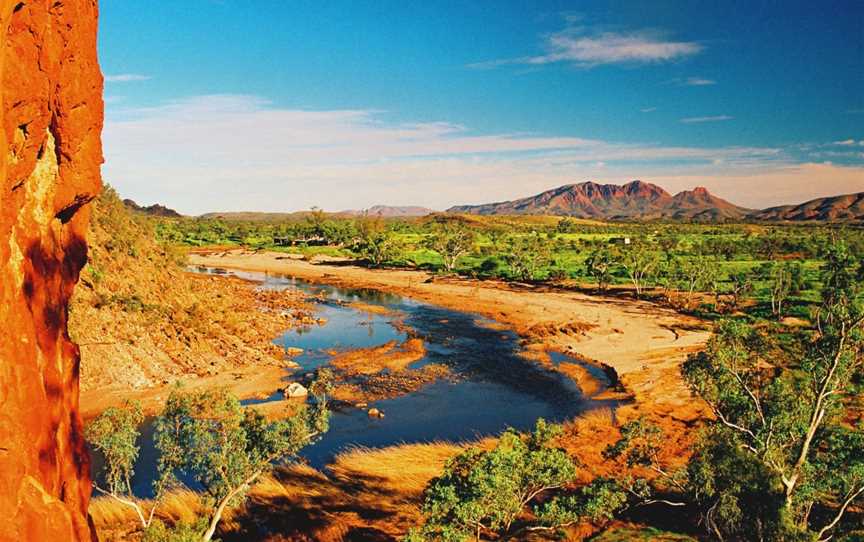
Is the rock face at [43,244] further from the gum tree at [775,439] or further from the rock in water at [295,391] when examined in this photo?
the rock in water at [295,391]

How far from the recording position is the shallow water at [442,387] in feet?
126

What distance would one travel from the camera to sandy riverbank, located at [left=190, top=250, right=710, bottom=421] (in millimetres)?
50875

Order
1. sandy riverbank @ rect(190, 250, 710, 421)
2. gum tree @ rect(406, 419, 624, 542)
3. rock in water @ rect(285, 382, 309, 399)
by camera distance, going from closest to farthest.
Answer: gum tree @ rect(406, 419, 624, 542), rock in water @ rect(285, 382, 309, 399), sandy riverbank @ rect(190, 250, 710, 421)

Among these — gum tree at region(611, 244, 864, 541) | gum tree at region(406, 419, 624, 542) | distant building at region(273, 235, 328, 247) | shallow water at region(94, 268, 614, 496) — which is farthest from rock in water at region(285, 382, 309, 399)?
distant building at region(273, 235, 328, 247)

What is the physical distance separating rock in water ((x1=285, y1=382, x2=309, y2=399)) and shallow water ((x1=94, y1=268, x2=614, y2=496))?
2774 mm

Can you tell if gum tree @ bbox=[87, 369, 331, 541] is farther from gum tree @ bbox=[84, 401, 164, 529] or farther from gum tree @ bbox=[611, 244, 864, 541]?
gum tree @ bbox=[611, 244, 864, 541]

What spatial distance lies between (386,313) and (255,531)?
5731 centimetres

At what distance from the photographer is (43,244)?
1238 cm

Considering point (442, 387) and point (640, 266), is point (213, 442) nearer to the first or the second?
point (442, 387)

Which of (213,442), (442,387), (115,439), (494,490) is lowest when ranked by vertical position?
(442,387)

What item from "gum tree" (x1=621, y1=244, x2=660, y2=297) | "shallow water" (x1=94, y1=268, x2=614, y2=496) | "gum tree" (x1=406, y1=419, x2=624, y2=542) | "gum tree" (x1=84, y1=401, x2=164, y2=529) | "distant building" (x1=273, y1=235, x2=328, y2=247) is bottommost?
"shallow water" (x1=94, y1=268, x2=614, y2=496)

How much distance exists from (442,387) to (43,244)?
40.4 metres

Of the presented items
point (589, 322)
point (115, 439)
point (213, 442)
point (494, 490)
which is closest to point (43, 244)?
point (115, 439)

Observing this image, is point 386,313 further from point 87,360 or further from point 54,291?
point 54,291
